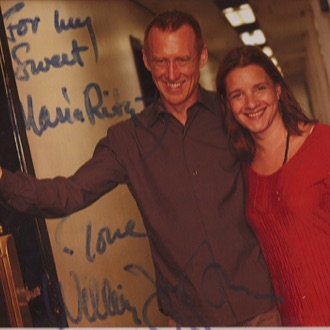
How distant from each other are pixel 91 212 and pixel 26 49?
23cm

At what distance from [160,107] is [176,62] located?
2.3 inches

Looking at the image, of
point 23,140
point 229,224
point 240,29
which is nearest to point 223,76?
point 240,29

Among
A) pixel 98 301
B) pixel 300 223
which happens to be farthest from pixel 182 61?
pixel 98 301

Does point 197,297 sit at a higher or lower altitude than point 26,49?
lower

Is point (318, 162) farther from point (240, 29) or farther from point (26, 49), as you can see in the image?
point (26, 49)

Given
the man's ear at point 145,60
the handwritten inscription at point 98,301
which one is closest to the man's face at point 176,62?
the man's ear at point 145,60

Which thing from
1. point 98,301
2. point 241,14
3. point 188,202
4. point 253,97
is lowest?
point 98,301

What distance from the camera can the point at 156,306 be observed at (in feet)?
2.52

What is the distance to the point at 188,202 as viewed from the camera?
73 centimetres

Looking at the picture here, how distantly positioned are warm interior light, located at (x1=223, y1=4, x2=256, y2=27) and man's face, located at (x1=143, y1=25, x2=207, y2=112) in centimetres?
5

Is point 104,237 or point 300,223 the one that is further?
point 104,237

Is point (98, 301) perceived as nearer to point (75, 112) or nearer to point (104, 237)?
point (104, 237)

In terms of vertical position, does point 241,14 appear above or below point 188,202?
above

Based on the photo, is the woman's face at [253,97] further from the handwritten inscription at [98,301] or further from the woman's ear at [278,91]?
the handwritten inscription at [98,301]
